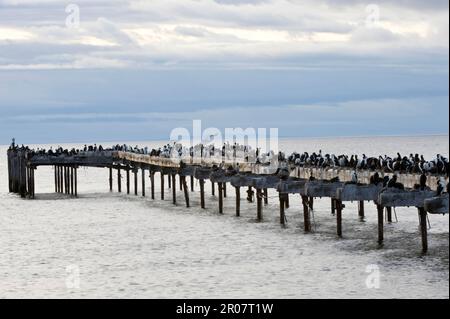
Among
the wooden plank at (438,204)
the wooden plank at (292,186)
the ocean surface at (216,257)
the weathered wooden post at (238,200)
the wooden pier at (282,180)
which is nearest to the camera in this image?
the ocean surface at (216,257)

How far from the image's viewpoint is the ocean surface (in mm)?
42344

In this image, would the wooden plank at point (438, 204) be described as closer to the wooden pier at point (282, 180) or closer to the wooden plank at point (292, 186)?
the wooden pier at point (282, 180)

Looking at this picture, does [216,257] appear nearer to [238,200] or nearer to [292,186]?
[292,186]

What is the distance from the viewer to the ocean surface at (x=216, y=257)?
4234 centimetres

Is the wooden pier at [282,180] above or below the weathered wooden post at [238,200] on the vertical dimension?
above

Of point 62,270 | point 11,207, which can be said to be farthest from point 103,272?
point 11,207

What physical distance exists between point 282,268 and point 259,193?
60.2 feet

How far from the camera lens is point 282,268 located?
47.7m

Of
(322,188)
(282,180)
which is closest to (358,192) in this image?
(322,188)

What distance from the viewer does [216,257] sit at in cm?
5269

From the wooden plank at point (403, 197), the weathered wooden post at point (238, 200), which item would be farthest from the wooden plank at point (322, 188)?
the weathered wooden post at point (238, 200)

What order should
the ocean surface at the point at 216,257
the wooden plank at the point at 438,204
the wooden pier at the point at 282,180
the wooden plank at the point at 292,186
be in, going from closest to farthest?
the ocean surface at the point at 216,257 → the wooden plank at the point at 438,204 → the wooden pier at the point at 282,180 → the wooden plank at the point at 292,186

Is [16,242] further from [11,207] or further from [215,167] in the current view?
[11,207]

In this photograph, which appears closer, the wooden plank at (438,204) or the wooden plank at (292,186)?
the wooden plank at (438,204)
